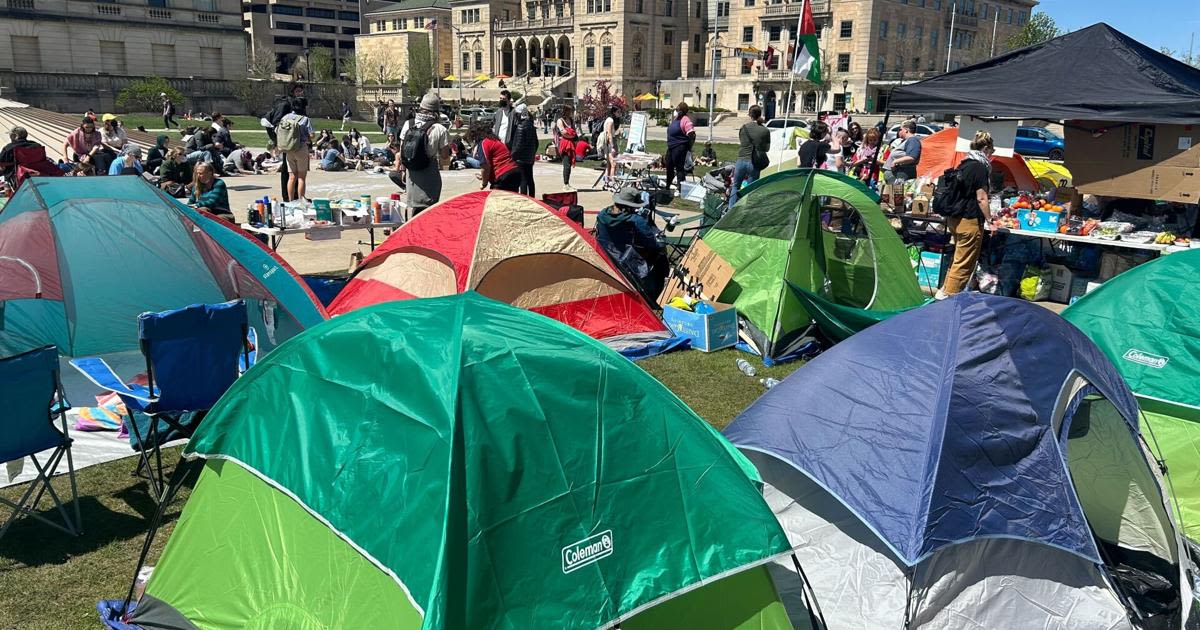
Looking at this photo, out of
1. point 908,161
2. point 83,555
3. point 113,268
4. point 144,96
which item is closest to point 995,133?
point 908,161

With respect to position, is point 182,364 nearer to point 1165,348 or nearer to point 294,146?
point 1165,348

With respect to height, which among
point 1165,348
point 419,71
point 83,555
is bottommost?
point 83,555

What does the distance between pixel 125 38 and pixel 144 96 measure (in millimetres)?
9701

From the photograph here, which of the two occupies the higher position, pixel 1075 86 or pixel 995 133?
pixel 1075 86

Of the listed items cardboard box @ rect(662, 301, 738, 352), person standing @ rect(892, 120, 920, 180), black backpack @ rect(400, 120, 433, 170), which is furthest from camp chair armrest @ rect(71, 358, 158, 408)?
person standing @ rect(892, 120, 920, 180)

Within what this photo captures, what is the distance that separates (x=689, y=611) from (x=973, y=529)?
1.35 meters

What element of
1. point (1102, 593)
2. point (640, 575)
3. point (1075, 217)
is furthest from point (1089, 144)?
point (640, 575)

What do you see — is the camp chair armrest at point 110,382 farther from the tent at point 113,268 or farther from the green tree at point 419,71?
the green tree at point 419,71

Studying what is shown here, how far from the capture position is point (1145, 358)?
A: 5.54 m

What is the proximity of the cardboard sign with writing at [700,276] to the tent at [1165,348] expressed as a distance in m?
3.55

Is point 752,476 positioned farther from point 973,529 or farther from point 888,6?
point 888,6

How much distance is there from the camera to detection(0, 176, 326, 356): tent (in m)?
6.43

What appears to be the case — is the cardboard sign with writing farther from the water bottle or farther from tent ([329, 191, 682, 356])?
the water bottle

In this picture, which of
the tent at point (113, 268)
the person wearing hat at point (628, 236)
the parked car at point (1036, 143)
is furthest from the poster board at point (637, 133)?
the tent at point (113, 268)
